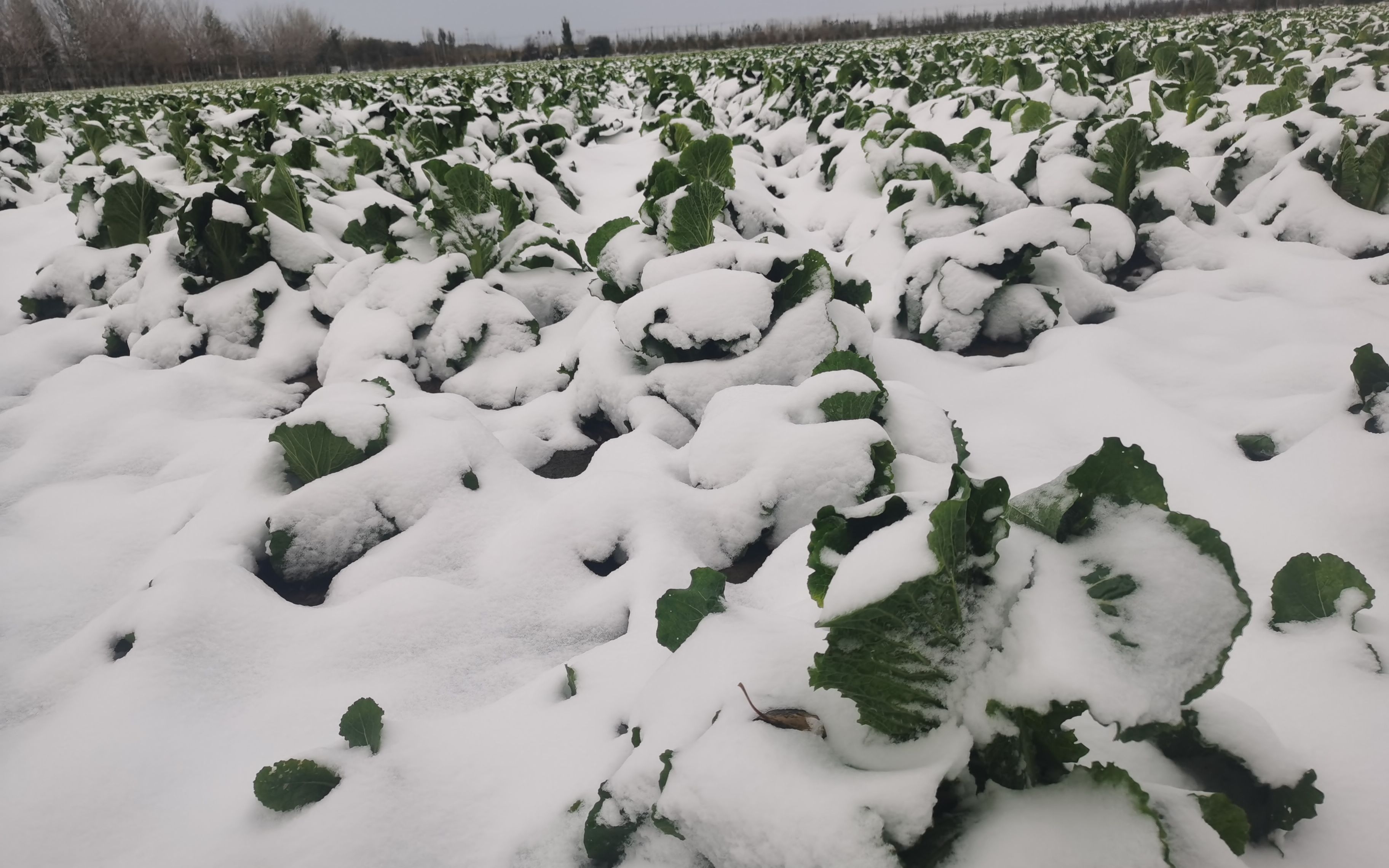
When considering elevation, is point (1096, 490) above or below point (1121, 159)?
below

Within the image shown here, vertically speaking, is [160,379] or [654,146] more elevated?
[654,146]

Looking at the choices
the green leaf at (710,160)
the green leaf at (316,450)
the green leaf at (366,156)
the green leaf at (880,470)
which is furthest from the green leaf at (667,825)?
the green leaf at (366,156)

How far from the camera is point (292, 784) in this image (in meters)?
1.40

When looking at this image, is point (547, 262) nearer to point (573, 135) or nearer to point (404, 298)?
point (404, 298)

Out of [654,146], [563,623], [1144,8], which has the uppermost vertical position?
[1144,8]

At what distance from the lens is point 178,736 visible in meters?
1.61

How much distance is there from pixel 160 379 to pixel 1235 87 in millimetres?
9364

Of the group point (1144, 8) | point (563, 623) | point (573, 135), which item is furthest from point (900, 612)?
point (1144, 8)

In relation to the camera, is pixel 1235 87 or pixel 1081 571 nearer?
pixel 1081 571

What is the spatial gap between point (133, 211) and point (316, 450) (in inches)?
137

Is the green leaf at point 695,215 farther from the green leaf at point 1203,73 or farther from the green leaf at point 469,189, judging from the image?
the green leaf at point 1203,73

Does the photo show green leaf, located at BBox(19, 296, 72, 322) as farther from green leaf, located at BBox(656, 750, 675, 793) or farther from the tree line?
the tree line

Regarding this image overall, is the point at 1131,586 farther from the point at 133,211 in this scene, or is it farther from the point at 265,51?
the point at 265,51

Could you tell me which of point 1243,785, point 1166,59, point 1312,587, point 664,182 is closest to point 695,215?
point 664,182
